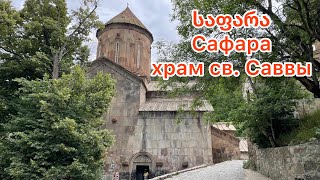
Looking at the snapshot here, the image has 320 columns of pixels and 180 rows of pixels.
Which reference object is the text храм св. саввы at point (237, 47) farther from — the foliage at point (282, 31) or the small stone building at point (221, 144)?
the small stone building at point (221, 144)

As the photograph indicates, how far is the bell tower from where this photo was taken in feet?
65.3

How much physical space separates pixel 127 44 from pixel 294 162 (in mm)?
16005

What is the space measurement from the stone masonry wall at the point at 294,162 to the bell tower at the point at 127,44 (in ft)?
42.0

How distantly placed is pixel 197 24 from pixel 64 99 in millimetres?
5157

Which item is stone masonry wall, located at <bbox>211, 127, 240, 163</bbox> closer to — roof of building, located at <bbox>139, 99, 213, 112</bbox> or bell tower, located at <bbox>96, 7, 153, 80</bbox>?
roof of building, located at <bbox>139, 99, 213, 112</bbox>

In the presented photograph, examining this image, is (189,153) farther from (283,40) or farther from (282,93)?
(283,40)

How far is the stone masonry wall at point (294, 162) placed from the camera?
5.31 m

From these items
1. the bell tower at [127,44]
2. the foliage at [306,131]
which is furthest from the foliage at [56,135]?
the bell tower at [127,44]

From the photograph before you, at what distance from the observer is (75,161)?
8.32m

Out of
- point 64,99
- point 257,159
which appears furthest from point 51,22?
point 257,159

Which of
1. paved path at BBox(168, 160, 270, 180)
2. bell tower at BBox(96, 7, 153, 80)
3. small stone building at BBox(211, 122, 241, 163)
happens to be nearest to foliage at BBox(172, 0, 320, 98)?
paved path at BBox(168, 160, 270, 180)

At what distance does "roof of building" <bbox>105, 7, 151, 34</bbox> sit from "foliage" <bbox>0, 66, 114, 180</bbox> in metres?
12.0

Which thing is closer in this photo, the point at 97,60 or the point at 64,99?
the point at 64,99

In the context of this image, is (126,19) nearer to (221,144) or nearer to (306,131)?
(221,144)
